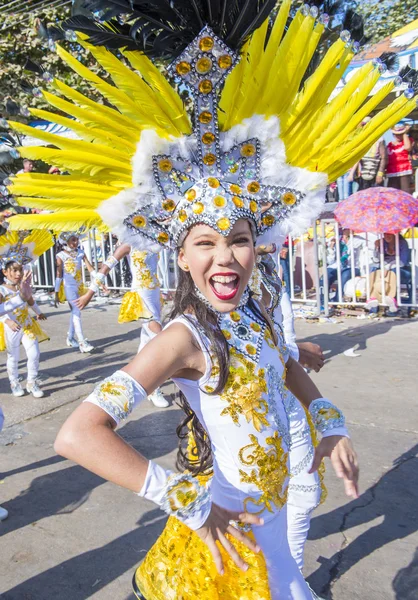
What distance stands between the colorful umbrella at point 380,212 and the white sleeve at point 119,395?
706 centimetres

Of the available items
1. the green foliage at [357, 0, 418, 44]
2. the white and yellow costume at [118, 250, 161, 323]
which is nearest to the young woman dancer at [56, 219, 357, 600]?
the white and yellow costume at [118, 250, 161, 323]

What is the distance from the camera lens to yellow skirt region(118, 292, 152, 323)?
5.96 meters

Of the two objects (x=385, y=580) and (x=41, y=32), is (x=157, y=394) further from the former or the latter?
(x=41, y=32)

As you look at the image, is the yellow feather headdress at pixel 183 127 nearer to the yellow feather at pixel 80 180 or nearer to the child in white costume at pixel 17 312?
the yellow feather at pixel 80 180

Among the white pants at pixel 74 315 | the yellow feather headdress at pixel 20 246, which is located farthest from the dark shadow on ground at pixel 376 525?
the white pants at pixel 74 315

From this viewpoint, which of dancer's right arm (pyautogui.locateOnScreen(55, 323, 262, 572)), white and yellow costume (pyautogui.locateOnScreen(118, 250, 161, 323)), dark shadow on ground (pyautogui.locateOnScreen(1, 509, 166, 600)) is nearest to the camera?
dancer's right arm (pyautogui.locateOnScreen(55, 323, 262, 572))

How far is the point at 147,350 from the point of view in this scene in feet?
5.99

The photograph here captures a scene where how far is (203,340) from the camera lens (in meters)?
1.98

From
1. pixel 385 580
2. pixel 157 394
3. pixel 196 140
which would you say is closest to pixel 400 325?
pixel 157 394

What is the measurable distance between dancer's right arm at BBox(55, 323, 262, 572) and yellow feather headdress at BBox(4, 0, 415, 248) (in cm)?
58

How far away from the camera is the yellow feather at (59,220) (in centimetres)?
223

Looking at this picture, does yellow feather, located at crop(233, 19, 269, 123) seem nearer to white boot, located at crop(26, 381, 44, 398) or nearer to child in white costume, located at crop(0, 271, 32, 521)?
child in white costume, located at crop(0, 271, 32, 521)

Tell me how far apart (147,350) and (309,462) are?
4.19ft

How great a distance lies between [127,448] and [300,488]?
1.38 metres
